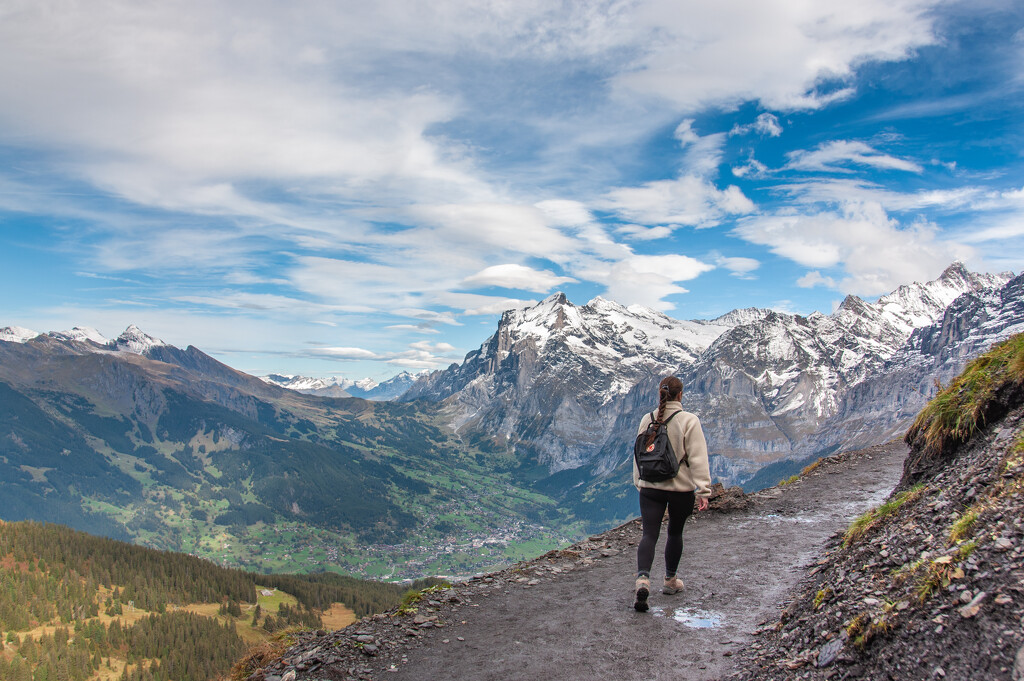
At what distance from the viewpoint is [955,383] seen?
43.3 ft

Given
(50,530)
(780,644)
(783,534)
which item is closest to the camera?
(780,644)

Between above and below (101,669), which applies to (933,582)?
above

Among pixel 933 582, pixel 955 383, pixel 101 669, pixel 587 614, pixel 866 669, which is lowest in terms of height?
pixel 101 669

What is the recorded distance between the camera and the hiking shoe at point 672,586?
11695 mm

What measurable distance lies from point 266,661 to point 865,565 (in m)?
11.6

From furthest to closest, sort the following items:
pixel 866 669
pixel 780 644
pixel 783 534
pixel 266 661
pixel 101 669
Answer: pixel 101 669
pixel 783 534
pixel 266 661
pixel 780 644
pixel 866 669

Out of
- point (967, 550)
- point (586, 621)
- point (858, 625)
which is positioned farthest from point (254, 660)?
point (967, 550)

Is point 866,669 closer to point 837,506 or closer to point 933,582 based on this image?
point 933,582

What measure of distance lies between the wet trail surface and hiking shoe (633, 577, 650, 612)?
0.14m

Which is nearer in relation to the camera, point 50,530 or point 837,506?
point 837,506

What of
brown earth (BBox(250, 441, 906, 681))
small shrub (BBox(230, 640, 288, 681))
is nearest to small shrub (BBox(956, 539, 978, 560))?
brown earth (BBox(250, 441, 906, 681))

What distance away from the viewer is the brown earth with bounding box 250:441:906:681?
9.19 meters

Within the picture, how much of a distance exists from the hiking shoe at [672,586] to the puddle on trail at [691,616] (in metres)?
0.60

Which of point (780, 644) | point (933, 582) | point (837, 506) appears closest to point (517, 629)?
point (780, 644)
